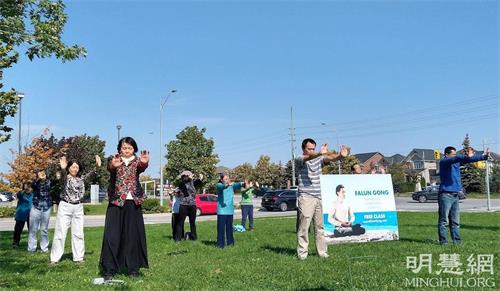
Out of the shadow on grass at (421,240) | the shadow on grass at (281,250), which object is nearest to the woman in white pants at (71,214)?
the shadow on grass at (281,250)

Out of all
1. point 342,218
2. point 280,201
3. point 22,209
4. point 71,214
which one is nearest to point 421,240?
point 342,218

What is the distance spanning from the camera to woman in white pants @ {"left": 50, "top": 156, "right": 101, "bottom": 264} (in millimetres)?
8703

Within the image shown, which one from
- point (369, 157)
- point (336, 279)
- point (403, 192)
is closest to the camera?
point (336, 279)

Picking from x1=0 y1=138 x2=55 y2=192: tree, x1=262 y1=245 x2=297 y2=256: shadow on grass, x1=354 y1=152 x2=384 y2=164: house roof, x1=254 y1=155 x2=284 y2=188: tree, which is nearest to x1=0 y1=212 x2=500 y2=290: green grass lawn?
x1=262 y1=245 x2=297 y2=256: shadow on grass

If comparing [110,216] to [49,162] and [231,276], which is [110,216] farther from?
[49,162]

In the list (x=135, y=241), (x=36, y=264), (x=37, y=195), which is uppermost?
(x=37, y=195)

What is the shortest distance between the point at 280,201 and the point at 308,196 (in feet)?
93.7

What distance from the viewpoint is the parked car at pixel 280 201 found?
120 feet

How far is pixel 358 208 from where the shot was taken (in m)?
9.63

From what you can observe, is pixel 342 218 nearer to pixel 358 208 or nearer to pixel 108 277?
pixel 358 208

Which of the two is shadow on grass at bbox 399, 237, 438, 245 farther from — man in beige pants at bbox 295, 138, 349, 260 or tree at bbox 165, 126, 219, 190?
tree at bbox 165, 126, 219, 190

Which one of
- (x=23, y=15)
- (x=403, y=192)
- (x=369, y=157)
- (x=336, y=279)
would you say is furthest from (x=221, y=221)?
(x=369, y=157)

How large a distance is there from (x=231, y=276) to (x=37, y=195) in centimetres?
588

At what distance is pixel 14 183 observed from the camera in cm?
3353
